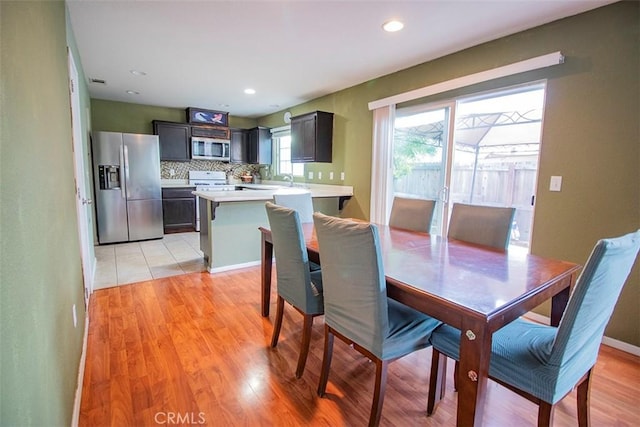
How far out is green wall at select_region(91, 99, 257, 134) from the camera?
17.5 feet

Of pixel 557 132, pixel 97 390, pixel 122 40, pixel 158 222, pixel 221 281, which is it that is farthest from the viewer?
pixel 158 222

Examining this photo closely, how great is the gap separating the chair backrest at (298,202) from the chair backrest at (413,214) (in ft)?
2.57

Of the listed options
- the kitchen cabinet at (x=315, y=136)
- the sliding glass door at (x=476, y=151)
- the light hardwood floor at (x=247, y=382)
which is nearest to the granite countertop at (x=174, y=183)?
the kitchen cabinet at (x=315, y=136)

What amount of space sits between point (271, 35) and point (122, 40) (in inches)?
53.6

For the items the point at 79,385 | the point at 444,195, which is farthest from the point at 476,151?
the point at 79,385

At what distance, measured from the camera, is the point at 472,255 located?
178cm

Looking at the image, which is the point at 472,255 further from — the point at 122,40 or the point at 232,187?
the point at 232,187

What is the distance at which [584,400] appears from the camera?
1362 millimetres

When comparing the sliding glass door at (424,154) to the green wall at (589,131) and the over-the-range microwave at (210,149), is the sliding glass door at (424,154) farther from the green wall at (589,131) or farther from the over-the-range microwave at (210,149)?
the over-the-range microwave at (210,149)

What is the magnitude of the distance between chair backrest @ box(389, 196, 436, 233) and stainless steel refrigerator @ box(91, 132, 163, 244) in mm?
4075

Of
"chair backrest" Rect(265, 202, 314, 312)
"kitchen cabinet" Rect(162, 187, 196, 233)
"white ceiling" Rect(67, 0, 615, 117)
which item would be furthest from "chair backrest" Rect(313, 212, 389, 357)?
"kitchen cabinet" Rect(162, 187, 196, 233)

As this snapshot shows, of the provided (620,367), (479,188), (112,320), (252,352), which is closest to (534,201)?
(479,188)

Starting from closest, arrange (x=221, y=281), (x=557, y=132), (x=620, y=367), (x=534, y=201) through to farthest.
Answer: (x=620, y=367) → (x=557, y=132) → (x=534, y=201) → (x=221, y=281)

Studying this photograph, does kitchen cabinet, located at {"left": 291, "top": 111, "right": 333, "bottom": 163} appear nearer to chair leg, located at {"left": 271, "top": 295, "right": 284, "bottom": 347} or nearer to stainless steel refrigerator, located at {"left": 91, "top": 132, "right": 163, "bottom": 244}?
stainless steel refrigerator, located at {"left": 91, "top": 132, "right": 163, "bottom": 244}
